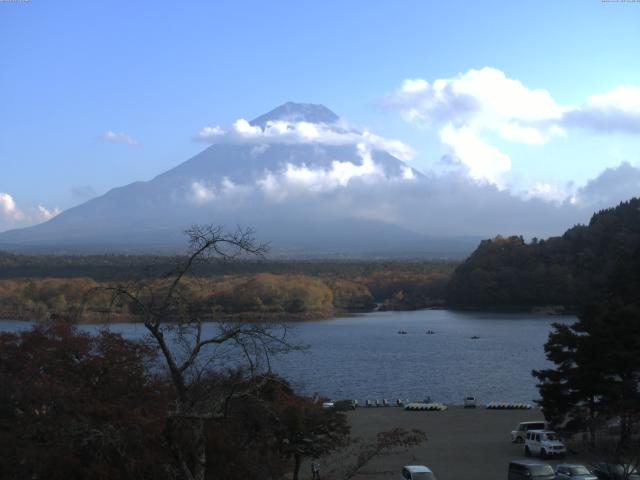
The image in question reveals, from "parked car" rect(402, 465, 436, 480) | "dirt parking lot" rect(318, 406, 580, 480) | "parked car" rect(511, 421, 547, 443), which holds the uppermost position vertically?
"parked car" rect(402, 465, 436, 480)

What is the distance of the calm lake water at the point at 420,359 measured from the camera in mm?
20234

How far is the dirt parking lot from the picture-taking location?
9836 mm

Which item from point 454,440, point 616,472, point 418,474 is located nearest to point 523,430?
point 454,440

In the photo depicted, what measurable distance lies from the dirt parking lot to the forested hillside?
31289 millimetres

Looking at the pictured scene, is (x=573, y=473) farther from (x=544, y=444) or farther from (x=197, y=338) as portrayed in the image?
(x=197, y=338)

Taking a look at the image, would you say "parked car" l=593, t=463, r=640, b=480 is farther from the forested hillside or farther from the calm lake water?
the forested hillside

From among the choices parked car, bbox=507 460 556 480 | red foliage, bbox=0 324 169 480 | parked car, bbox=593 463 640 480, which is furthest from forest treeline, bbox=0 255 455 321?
parked car, bbox=593 463 640 480

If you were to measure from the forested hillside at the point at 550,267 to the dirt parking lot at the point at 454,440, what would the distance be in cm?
3129

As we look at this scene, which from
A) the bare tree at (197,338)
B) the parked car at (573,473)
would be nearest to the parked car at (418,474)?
the parked car at (573,473)

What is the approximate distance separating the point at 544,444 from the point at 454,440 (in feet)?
7.24

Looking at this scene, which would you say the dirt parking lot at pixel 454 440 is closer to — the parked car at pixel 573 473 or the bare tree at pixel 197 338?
the parked car at pixel 573 473

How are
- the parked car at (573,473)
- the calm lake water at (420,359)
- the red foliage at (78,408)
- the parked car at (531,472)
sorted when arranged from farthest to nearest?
the calm lake water at (420,359) → the parked car at (531,472) → the parked car at (573,473) → the red foliage at (78,408)

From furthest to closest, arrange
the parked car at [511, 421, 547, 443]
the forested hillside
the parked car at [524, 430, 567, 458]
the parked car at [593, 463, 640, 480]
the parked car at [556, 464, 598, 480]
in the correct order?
the forested hillside
the parked car at [511, 421, 547, 443]
the parked car at [524, 430, 567, 458]
the parked car at [556, 464, 598, 480]
the parked car at [593, 463, 640, 480]

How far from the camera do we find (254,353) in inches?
154
